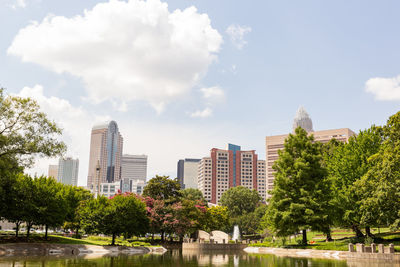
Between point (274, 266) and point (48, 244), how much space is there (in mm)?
27964

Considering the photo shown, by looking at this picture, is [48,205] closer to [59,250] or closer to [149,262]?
[59,250]

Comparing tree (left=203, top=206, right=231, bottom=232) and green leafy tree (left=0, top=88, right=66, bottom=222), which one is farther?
Result: tree (left=203, top=206, right=231, bottom=232)

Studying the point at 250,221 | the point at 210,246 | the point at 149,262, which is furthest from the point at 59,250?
the point at 250,221

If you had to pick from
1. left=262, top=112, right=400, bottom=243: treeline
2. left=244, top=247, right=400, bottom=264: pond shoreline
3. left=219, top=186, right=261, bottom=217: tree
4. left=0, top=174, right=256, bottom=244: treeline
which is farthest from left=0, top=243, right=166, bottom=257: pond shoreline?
left=219, top=186, right=261, bottom=217: tree

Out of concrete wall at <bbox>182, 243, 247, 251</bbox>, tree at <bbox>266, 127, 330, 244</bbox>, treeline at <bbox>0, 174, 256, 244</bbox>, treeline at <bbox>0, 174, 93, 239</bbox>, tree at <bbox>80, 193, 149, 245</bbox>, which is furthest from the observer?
concrete wall at <bbox>182, 243, 247, 251</bbox>

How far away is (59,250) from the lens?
4141 centimetres

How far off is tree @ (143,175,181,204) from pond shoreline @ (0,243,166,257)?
819 inches

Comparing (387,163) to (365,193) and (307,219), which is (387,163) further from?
(307,219)

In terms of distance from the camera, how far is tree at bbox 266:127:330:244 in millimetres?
43406

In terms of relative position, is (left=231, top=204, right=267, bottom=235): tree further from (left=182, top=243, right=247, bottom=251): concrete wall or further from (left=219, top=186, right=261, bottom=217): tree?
(left=182, top=243, right=247, bottom=251): concrete wall

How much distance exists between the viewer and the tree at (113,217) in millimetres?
48312

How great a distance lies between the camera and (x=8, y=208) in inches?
1673

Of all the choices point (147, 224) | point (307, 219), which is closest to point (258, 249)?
point (307, 219)

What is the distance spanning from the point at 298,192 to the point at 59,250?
96.3ft
